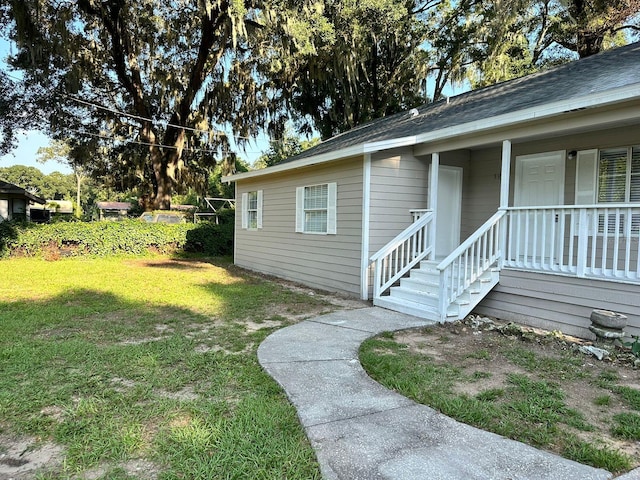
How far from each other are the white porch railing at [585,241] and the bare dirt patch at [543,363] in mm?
839

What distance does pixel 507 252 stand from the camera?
225 inches

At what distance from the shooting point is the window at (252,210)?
418 inches

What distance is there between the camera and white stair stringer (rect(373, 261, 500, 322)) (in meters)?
5.34

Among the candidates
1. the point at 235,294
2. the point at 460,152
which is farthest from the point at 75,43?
the point at 460,152

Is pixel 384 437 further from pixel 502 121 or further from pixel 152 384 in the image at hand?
pixel 502 121

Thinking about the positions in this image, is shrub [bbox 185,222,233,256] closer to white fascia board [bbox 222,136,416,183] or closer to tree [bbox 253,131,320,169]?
white fascia board [bbox 222,136,416,183]

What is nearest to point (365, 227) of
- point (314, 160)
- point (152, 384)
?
point (314, 160)

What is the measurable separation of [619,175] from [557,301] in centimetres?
196

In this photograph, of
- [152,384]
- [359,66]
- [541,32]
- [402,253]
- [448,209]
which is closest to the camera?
[152,384]

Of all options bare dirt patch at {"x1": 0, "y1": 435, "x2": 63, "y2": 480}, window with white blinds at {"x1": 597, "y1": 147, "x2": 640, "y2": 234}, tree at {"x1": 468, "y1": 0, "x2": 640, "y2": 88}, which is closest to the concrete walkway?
bare dirt patch at {"x1": 0, "y1": 435, "x2": 63, "y2": 480}

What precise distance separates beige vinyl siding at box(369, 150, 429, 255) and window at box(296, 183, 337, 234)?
3.40 ft

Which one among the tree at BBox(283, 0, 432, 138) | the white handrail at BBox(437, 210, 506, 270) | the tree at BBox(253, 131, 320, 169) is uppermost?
the tree at BBox(283, 0, 432, 138)

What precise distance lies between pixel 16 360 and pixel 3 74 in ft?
47.5

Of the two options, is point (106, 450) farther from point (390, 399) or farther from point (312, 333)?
point (312, 333)
